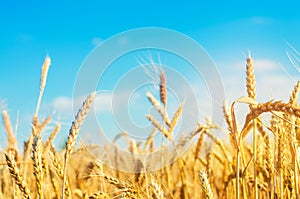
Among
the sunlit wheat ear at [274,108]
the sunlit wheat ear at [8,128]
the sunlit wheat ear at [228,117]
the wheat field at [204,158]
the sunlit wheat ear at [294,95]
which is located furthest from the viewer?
the sunlit wheat ear at [8,128]

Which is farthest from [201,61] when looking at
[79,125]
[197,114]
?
[79,125]

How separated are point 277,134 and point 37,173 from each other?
119 centimetres

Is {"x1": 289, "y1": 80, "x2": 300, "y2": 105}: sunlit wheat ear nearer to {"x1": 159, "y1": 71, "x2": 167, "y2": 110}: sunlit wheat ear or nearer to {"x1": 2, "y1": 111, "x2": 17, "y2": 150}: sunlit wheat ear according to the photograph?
{"x1": 159, "y1": 71, "x2": 167, "y2": 110}: sunlit wheat ear

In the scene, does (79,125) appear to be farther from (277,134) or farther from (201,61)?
(201,61)

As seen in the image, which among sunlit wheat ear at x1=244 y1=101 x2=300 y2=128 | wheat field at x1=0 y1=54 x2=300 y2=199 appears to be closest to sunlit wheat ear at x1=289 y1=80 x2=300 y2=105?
wheat field at x1=0 y1=54 x2=300 y2=199

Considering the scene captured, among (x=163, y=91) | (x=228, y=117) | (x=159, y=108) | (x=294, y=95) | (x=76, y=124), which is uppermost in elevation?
(x=163, y=91)

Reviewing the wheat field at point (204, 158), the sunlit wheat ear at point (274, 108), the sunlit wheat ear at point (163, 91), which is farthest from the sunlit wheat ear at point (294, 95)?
the sunlit wheat ear at point (163, 91)

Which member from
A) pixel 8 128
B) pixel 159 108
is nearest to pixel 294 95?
pixel 159 108

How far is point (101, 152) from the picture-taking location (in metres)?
4.28

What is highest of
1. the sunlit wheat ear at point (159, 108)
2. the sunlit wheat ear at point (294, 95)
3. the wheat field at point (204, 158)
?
the sunlit wheat ear at point (159, 108)

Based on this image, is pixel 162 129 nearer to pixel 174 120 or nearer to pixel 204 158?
pixel 174 120

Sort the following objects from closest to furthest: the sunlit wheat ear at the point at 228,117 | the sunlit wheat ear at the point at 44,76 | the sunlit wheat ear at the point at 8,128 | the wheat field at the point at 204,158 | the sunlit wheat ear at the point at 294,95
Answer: the wheat field at the point at 204,158 → the sunlit wheat ear at the point at 228,117 → the sunlit wheat ear at the point at 294,95 → the sunlit wheat ear at the point at 44,76 → the sunlit wheat ear at the point at 8,128

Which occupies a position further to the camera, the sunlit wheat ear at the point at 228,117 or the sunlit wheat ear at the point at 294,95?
the sunlit wheat ear at the point at 294,95

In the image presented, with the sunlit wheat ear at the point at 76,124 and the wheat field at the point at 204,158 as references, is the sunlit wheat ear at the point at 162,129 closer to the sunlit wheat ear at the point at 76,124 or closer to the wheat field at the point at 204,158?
the wheat field at the point at 204,158
